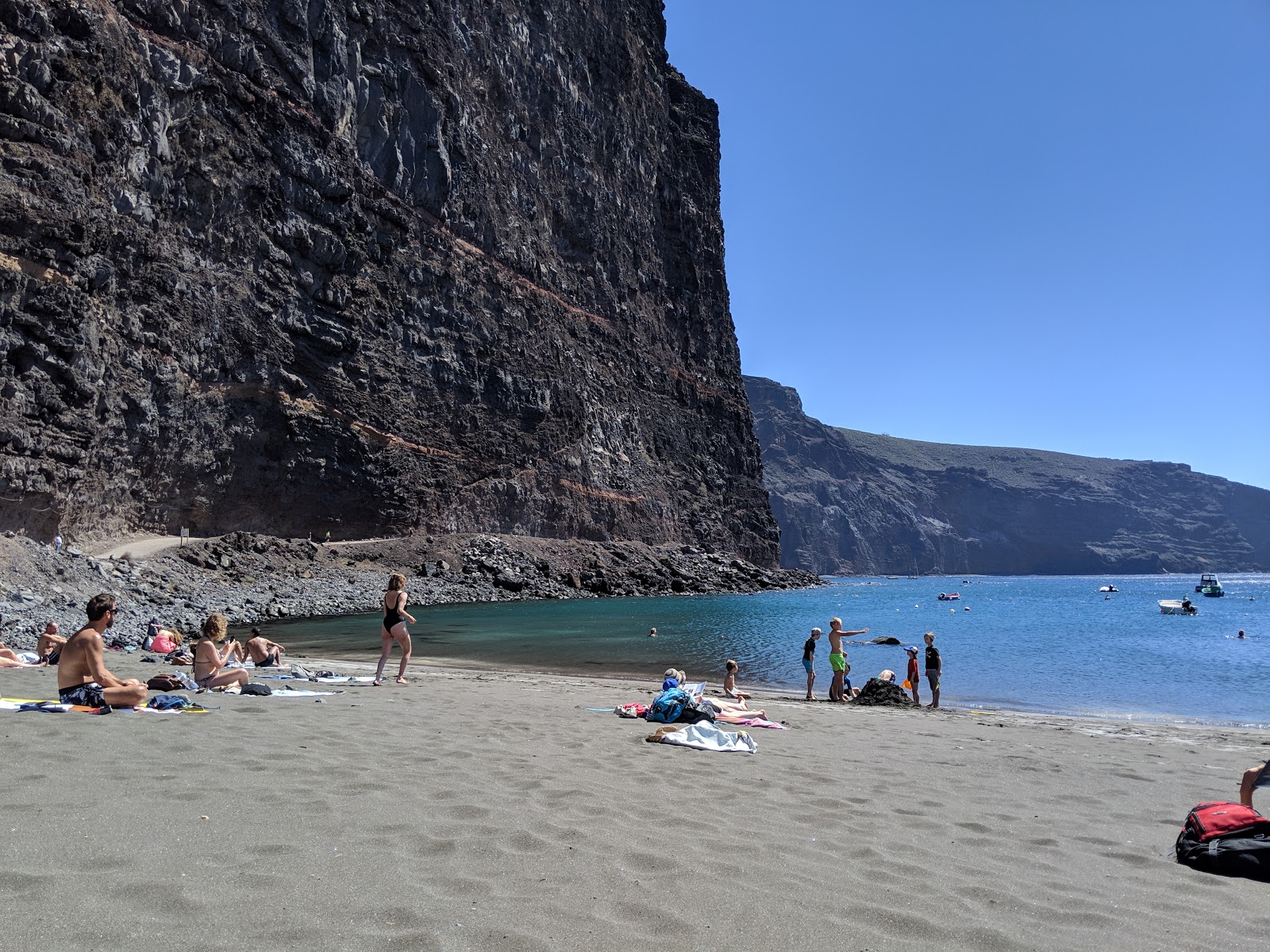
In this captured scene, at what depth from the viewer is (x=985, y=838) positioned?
4895mm

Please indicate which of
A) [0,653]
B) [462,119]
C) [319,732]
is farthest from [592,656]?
[462,119]

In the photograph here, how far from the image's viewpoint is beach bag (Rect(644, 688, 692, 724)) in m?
8.99

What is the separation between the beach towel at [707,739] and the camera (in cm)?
748

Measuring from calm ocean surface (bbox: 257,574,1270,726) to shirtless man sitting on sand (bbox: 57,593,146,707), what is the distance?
41.3ft

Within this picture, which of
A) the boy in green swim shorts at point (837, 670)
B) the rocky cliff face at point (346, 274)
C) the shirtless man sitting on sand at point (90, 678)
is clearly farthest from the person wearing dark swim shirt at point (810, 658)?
the rocky cliff face at point (346, 274)

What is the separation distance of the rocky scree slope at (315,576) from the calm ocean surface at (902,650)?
315cm

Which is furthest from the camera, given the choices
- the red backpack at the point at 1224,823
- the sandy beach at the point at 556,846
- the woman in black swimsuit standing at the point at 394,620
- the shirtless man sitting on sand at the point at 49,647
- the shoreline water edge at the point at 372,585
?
the shoreline water edge at the point at 372,585

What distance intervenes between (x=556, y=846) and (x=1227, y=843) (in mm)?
3749

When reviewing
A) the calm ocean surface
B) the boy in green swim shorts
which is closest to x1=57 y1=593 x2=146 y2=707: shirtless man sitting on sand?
the boy in green swim shorts

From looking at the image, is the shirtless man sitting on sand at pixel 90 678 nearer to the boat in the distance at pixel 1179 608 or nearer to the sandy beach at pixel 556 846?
the sandy beach at pixel 556 846

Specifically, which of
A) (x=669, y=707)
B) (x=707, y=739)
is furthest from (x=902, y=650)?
(x=707, y=739)

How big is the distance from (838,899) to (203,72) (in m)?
50.1

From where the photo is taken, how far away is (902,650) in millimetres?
28125

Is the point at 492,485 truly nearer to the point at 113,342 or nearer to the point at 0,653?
the point at 113,342
